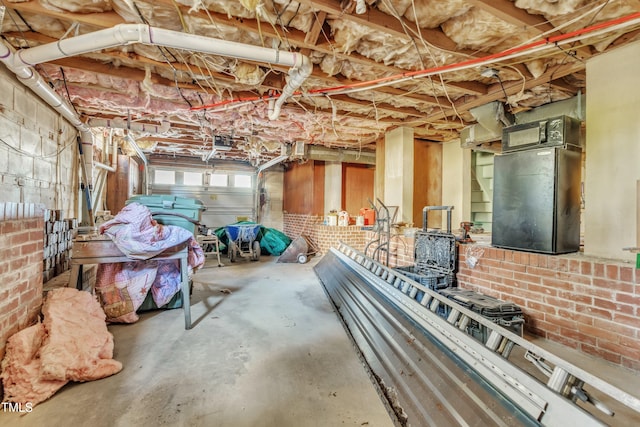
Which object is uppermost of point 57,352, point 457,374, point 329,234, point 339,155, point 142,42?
point 339,155

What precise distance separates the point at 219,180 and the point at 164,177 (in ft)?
5.13

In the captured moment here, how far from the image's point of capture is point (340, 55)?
2453 millimetres

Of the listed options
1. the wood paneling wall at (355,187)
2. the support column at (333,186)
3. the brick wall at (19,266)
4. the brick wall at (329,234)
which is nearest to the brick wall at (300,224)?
the brick wall at (329,234)

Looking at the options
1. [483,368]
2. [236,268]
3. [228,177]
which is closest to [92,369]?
[483,368]

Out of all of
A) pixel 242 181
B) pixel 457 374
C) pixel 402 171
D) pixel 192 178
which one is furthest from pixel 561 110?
pixel 192 178

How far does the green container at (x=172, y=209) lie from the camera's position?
9.65ft

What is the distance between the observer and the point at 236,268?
17.4 ft

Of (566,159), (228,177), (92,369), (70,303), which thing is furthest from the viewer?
(228,177)

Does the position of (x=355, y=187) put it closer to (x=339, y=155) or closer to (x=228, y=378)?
(x=339, y=155)

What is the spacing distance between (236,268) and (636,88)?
18.1 feet

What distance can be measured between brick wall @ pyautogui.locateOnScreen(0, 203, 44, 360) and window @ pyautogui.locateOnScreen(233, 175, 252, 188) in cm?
714

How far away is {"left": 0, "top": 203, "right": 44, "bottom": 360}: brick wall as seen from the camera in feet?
5.37

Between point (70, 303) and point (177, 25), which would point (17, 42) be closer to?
point (177, 25)

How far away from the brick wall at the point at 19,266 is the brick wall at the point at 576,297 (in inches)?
151
